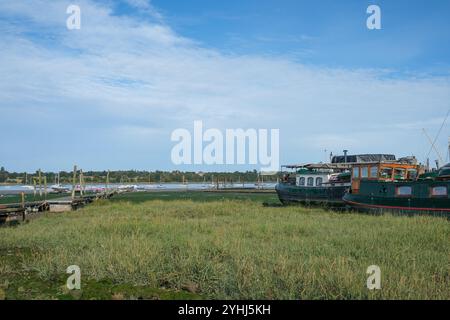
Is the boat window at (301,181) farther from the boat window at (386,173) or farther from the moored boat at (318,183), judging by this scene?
the boat window at (386,173)

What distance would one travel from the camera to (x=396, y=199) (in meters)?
24.5

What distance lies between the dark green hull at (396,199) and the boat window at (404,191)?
0.53 feet

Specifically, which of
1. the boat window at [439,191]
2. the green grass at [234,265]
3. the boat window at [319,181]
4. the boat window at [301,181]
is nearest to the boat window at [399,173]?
the boat window at [439,191]

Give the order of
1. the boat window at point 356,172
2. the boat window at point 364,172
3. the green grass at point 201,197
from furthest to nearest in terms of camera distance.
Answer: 1. the green grass at point 201,197
2. the boat window at point 356,172
3. the boat window at point 364,172

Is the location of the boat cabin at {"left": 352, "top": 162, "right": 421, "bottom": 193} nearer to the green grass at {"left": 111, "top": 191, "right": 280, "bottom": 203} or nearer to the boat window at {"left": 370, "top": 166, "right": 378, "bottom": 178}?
the boat window at {"left": 370, "top": 166, "right": 378, "bottom": 178}

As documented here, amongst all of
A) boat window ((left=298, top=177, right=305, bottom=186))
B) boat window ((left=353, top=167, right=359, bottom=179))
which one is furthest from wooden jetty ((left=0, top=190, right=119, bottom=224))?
boat window ((left=353, top=167, right=359, bottom=179))

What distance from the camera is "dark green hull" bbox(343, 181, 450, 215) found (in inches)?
881

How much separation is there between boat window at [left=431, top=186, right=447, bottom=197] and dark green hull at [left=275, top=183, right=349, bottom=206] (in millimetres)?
9268

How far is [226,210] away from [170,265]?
18.4 meters

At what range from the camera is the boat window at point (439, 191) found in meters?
22.2

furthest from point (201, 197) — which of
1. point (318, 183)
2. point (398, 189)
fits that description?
point (398, 189)
